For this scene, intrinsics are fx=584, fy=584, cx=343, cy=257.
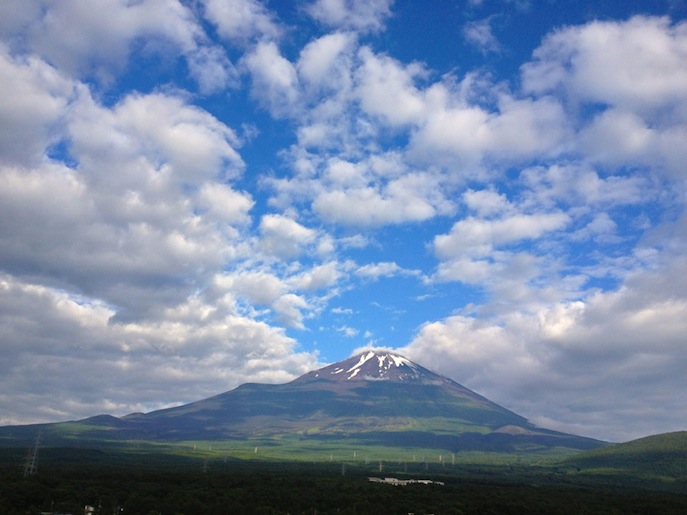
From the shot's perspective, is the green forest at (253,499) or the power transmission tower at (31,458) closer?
the green forest at (253,499)

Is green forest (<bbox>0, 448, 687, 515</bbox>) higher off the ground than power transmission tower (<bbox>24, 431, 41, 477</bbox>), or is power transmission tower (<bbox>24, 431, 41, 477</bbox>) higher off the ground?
power transmission tower (<bbox>24, 431, 41, 477</bbox>)

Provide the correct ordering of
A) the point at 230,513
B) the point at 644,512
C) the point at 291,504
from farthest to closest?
the point at 644,512 < the point at 291,504 < the point at 230,513

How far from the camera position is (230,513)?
90812mm

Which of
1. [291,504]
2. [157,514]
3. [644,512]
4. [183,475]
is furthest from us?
[183,475]

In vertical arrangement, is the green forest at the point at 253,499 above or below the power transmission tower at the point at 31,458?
below

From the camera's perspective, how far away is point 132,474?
143875 mm

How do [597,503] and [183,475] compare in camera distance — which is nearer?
[597,503]

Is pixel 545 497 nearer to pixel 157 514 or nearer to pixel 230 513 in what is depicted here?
pixel 230 513

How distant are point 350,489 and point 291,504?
92.8 ft

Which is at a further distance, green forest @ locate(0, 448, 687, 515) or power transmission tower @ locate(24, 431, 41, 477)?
power transmission tower @ locate(24, 431, 41, 477)

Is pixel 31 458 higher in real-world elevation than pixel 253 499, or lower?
higher

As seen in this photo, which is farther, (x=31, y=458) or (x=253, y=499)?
(x=31, y=458)

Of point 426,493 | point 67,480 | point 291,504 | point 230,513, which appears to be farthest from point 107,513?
point 426,493

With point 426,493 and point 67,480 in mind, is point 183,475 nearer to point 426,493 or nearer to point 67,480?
point 67,480
